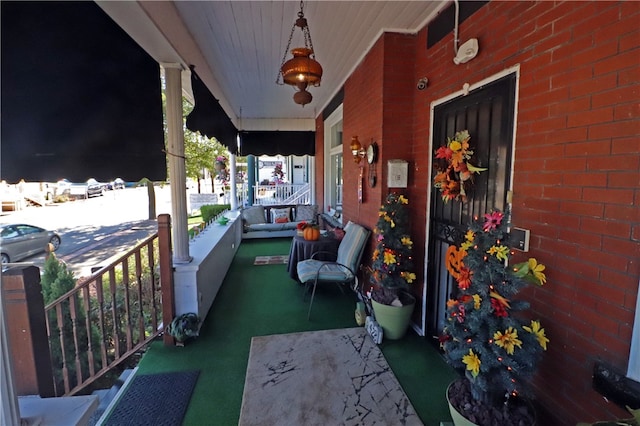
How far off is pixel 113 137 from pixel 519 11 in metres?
2.57

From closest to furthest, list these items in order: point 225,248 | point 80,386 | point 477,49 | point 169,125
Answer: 1. point 477,49
2. point 80,386
3. point 169,125
4. point 225,248

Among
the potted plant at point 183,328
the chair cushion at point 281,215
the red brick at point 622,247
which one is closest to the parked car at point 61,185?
the potted plant at point 183,328

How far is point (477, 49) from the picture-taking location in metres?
1.99

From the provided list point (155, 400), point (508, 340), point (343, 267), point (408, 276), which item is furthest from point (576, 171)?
point (155, 400)

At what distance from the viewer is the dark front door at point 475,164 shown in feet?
6.01

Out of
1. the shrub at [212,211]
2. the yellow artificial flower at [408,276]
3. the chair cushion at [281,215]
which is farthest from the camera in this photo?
the chair cushion at [281,215]

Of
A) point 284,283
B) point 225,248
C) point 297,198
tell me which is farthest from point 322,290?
point 297,198

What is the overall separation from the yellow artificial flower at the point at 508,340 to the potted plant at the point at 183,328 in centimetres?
240

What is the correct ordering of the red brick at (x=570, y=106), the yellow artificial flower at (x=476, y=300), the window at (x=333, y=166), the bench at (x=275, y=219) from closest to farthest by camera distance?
the red brick at (x=570, y=106)
the yellow artificial flower at (x=476, y=300)
the window at (x=333, y=166)
the bench at (x=275, y=219)

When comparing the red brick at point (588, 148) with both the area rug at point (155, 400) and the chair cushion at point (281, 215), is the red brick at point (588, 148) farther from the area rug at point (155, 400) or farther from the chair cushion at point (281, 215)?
the chair cushion at point (281, 215)

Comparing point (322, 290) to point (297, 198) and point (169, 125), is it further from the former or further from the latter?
point (297, 198)

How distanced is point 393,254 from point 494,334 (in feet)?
4.38

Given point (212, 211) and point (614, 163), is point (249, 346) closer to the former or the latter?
point (614, 163)

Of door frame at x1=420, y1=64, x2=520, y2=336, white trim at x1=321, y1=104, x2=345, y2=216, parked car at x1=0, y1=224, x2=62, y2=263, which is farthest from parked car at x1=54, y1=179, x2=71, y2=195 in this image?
white trim at x1=321, y1=104, x2=345, y2=216
